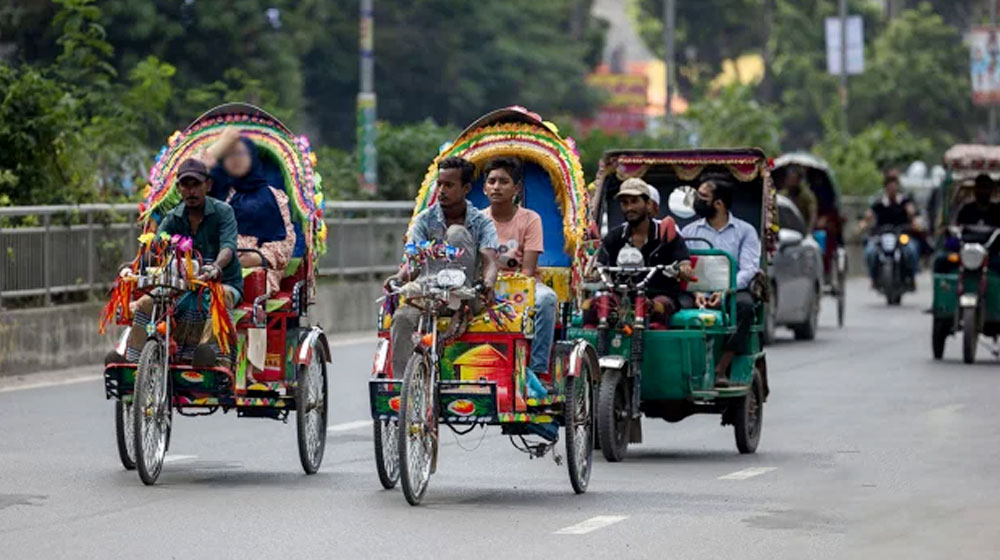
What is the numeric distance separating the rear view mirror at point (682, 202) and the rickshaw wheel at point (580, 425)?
5.31 meters

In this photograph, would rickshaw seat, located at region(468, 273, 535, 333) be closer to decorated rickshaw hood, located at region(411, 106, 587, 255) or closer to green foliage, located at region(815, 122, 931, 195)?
decorated rickshaw hood, located at region(411, 106, 587, 255)

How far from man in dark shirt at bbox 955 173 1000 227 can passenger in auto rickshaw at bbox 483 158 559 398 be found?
37.1 feet

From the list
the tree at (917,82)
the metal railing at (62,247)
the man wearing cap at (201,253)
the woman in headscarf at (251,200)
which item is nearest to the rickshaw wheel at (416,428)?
the man wearing cap at (201,253)

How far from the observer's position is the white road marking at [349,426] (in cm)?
1711

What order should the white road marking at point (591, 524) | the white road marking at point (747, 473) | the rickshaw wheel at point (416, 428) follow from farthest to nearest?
the white road marking at point (747, 473) → the rickshaw wheel at point (416, 428) → the white road marking at point (591, 524)

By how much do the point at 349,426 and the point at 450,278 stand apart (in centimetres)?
528

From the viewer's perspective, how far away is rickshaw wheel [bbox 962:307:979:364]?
23672mm

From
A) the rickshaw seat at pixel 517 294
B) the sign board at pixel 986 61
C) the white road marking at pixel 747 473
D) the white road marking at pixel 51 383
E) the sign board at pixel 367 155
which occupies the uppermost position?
the sign board at pixel 986 61

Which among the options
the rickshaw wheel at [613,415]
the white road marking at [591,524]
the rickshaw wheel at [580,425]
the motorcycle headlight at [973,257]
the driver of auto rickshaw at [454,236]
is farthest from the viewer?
the motorcycle headlight at [973,257]

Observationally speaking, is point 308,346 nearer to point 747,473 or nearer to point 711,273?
point 747,473

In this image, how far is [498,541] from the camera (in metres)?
10.9

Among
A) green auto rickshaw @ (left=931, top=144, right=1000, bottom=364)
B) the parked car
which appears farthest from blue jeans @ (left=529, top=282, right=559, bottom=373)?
the parked car

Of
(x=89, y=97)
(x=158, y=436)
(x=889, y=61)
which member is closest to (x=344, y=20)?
(x=889, y=61)

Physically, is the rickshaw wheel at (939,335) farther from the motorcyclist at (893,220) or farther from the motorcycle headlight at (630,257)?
the motorcyclist at (893,220)
